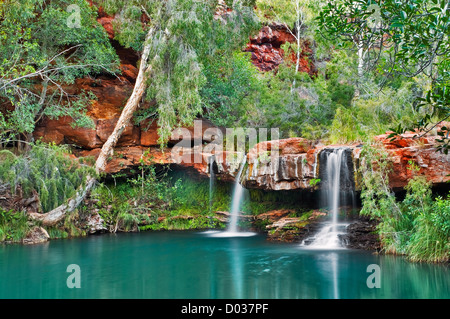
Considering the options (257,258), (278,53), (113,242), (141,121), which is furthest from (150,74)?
(278,53)

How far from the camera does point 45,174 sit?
486 inches

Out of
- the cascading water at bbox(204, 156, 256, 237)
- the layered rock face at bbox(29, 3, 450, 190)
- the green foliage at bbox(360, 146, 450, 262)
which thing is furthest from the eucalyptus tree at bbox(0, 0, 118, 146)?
the green foliage at bbox(360, 146, 450, 262)

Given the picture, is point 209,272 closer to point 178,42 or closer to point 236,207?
point 236,207

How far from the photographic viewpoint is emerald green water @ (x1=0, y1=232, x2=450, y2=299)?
6.29m

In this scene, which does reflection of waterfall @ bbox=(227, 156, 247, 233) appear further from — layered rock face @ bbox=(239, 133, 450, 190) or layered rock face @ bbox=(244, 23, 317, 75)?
layered rock face @ bbox=(244, 23, 317, 75)

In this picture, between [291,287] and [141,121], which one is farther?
[141,121]

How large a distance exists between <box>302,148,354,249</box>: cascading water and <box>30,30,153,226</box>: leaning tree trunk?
7.48 m

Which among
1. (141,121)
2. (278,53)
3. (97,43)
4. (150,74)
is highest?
(278,53)

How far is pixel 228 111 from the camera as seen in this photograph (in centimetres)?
1756

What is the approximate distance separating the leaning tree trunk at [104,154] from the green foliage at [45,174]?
0.83 feet

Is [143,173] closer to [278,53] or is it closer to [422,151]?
[422,151]

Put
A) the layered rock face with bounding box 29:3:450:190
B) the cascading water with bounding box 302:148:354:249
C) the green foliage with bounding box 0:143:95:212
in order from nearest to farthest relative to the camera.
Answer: the layered rock face with bounding box 29:3:450:190
the cascading water with bounding box 302:148:354:249
the green foliage with bounding box 0:143:95:212

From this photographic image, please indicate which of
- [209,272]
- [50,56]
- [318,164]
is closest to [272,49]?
[50,56]
